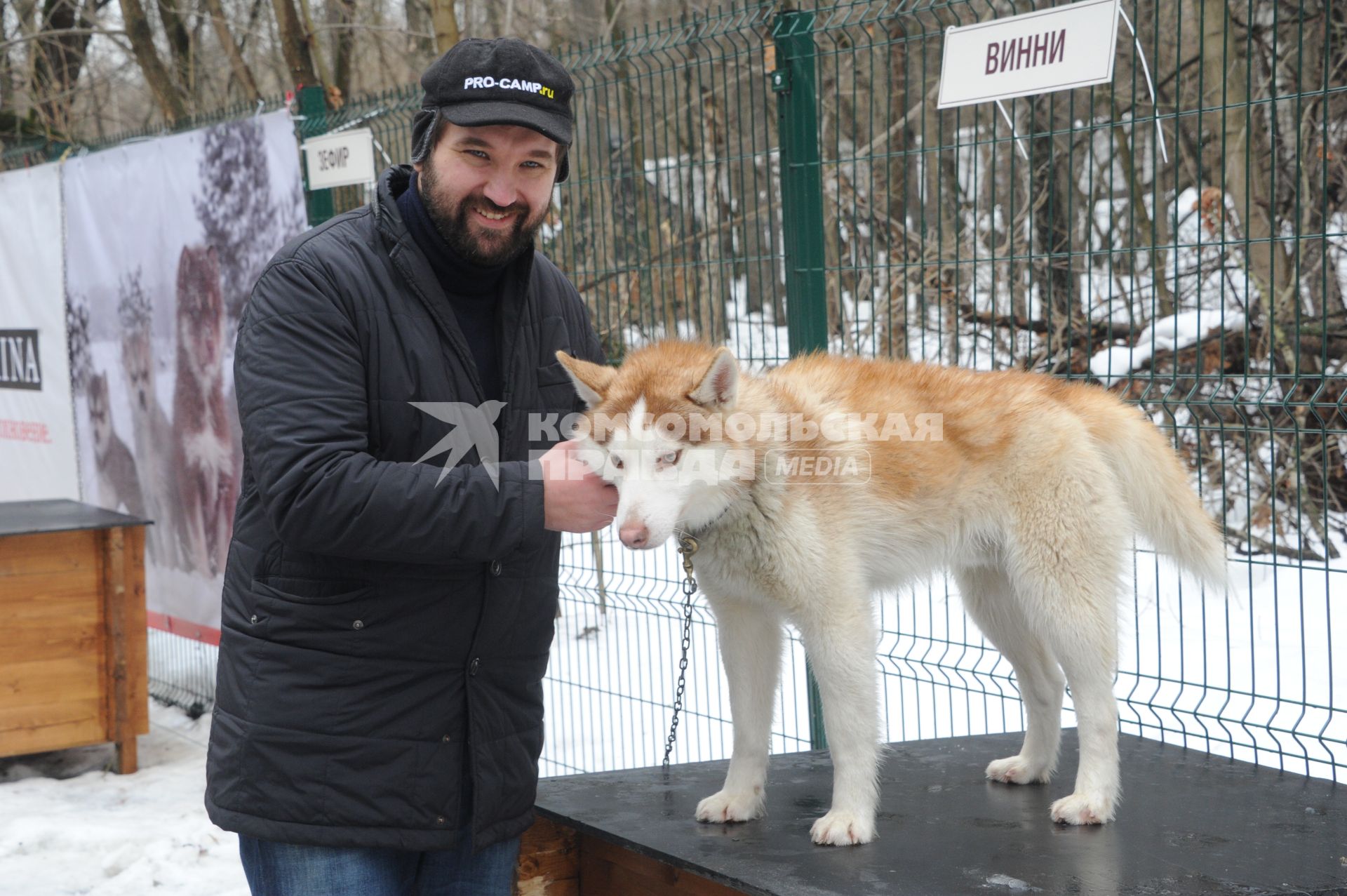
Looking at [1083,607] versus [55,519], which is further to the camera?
[55,519]

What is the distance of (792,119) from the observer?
4.07 metres

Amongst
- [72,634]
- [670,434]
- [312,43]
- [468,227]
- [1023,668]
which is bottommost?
[72,634]


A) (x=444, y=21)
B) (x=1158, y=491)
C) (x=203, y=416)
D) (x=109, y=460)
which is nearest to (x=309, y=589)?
(x=1158, y=491)

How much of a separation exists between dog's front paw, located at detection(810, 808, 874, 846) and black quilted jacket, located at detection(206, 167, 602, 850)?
66 cm

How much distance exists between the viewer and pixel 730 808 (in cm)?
273

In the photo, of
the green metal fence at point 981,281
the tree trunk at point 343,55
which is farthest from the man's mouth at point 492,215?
the tree trunk at point 343,55

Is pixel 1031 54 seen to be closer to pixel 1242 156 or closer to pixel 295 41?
pixel 1242 156

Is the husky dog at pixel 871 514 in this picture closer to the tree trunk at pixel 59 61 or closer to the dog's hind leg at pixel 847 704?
the dog's hind leg at pixel 847 704

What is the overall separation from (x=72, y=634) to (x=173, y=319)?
A: 1.86 metres

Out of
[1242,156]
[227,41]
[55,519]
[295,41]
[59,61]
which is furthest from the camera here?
[59,61]

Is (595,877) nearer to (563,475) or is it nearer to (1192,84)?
(563,475)

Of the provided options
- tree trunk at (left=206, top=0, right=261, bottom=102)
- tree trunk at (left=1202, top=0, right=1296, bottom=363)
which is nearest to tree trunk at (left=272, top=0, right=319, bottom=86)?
tree trunk at (left=206, top=0, right=261, bottom=102)

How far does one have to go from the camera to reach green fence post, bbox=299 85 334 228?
19.3 feet

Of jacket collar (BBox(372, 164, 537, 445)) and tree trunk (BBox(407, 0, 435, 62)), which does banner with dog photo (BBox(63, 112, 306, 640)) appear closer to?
jacket collar (BBox(372, 164, 537, 445))
